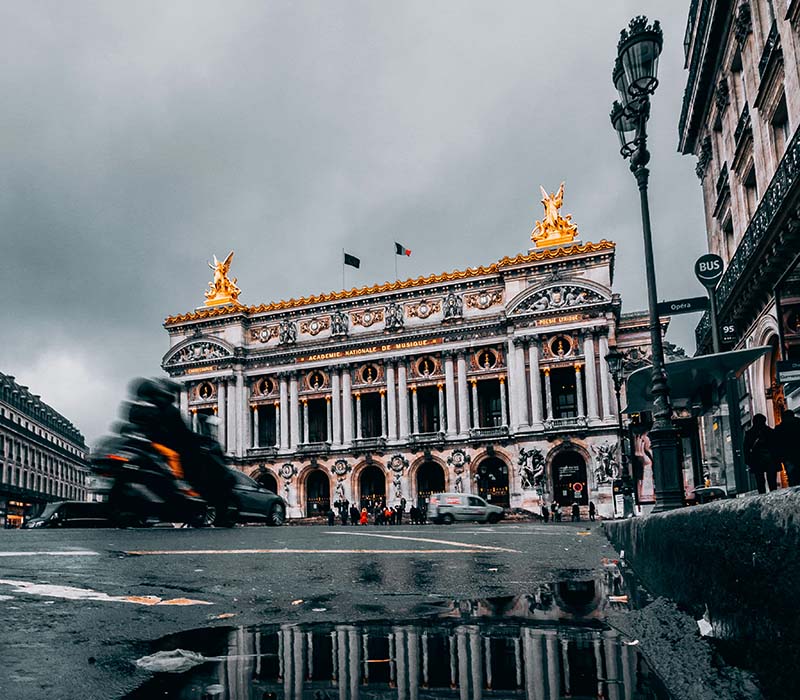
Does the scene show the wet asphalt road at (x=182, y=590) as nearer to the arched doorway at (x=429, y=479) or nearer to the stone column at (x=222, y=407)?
the arched doorway at (x=429, y=479)

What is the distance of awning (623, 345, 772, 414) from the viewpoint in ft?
40.4

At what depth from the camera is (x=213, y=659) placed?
2982 millimetres

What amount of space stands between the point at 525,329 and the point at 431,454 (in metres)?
10.6

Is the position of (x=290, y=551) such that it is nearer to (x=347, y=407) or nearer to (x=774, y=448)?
(x=774, y=448)

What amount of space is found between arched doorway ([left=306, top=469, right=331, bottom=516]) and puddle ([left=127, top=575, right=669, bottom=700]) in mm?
53279

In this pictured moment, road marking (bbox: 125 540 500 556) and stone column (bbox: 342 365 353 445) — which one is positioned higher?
stone column (bbox: 342 365 353 445)

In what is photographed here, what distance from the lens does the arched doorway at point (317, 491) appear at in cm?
5641

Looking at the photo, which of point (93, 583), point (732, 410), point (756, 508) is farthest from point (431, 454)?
point (756, 508)

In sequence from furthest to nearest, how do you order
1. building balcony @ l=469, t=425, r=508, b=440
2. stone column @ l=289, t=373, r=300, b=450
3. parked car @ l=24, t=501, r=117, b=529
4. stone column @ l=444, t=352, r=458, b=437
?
1. stone column @ l=289, t=373, r=300, b=450
2. stone column @ l=444, t=352, r=458, b=437
3. building balcony @ l=469, t=425, r=508, b=440
4. parked car @ l=24, t=501, r=117, b=529

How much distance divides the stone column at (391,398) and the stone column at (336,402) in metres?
3.76

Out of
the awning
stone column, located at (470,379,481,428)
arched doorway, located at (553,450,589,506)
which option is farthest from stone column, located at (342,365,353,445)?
the awning

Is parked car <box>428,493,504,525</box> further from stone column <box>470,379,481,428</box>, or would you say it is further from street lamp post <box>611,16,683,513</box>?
street lamp post <box>611,16,683,513</box>

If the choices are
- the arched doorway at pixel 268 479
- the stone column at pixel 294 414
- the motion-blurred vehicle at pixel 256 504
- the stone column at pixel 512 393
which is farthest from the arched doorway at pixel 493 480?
the motion-blurred vehicle at pixel 256 504

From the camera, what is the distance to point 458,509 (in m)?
39.1
